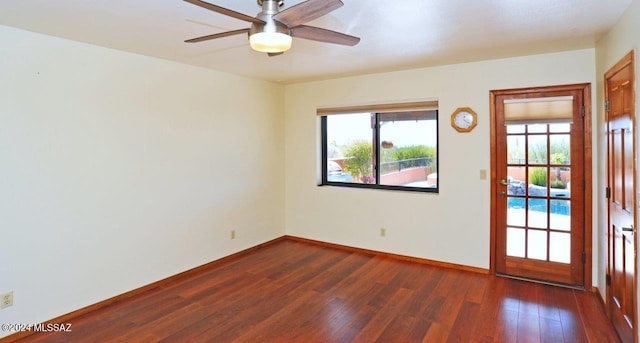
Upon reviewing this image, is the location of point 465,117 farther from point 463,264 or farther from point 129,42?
point 129,42

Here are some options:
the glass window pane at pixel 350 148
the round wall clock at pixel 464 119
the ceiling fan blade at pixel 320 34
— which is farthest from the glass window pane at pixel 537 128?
the ceiling fan blade at pixel 320 34

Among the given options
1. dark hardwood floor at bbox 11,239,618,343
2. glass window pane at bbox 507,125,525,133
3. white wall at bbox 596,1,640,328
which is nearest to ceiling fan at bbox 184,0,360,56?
white wall at bbox 596,1,640,328

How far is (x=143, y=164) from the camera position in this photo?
3.54 meters

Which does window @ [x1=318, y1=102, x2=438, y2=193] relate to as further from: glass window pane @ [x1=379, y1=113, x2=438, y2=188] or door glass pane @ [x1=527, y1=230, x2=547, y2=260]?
door glass pane @ [x1=527, y1=230, x2=547, y2=260]

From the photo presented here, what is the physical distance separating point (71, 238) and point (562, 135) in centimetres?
458

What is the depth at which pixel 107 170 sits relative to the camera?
3246 millimetres

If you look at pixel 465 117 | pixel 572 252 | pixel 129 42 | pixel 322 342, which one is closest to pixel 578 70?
pixel 465 117

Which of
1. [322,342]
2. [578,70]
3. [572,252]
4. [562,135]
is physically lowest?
[322,342]

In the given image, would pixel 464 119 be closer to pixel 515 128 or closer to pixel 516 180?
pixel 515 128

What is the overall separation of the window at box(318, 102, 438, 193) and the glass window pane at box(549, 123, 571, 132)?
1.20 meters

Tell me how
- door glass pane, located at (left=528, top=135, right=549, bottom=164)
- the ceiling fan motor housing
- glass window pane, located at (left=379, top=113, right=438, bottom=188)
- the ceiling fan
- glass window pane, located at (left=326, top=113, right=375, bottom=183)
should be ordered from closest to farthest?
the ceiling fan → the ceiling fan motor housing → door glass pane, located at (left=528, top=135, right=549, bottom=164) → glass window pane, located at (left=379, top=113, right=438, bottom=188) → glass window pane, located at (left=326, top=113, right=375, bottom=183)

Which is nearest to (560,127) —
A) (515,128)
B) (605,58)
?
(515,128)

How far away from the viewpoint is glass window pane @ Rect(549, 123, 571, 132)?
3.52 meters

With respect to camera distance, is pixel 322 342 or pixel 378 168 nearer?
pixel 322 342
